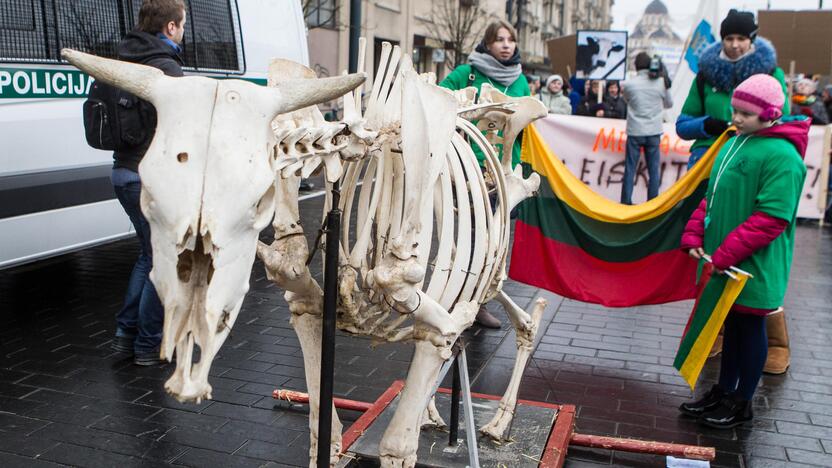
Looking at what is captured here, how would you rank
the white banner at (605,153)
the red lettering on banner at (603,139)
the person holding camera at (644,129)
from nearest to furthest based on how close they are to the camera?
the person holding camera at (644,129) → the white banner at (605,153) → the red lettering on banner at (603,139)

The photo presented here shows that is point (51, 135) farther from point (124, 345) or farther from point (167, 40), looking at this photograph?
point (124, 345)

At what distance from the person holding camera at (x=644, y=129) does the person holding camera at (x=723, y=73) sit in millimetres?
5104

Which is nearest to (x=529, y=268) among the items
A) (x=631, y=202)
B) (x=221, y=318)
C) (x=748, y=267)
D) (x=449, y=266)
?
(x=748, y=267)

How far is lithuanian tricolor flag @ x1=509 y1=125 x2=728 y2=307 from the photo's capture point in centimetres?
599

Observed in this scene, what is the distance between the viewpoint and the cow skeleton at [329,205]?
2.20 metres

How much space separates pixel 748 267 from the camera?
15.2 feet

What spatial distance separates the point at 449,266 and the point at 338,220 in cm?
72

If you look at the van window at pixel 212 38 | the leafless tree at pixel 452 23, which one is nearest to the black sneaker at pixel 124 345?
the van window at pixel 212 38

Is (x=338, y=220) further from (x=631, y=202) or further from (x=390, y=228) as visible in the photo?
(x=631, y=202)

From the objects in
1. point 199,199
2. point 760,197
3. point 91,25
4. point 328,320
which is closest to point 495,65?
Result: point 760,197

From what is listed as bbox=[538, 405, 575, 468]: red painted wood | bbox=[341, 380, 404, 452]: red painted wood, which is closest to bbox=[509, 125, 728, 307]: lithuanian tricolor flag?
bbox=[538, 405, 575, 468]: red painted wood

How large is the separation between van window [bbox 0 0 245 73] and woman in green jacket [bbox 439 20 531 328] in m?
2.79

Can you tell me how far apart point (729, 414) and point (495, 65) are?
3095 millimetres

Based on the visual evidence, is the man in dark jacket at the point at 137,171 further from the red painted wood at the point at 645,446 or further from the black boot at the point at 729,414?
the black boot at the point at 729,414
